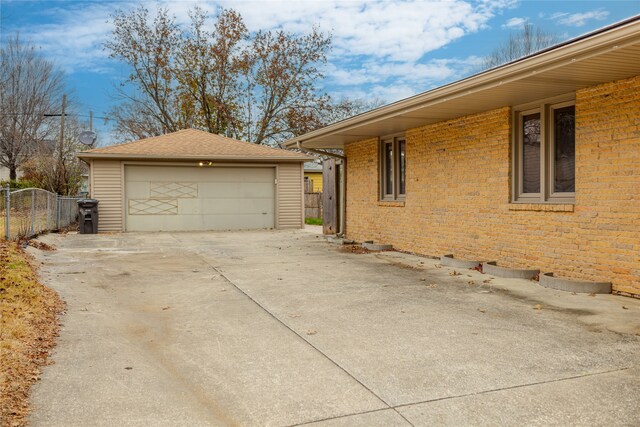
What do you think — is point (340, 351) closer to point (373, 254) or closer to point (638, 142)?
point (638, 142)

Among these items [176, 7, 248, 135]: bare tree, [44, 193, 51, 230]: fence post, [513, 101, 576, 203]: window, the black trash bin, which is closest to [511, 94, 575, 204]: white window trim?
[513, 101, 576, 203]: window

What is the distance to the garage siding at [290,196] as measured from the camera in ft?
63.3

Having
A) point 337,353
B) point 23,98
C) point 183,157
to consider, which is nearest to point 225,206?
point 183,157

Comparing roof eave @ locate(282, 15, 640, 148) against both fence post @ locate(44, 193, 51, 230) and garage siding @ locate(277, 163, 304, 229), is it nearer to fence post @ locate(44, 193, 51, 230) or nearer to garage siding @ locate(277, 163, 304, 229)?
garage siding @ locate(277, 163, 304, 229)

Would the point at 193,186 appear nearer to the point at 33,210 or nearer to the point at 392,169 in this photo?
the point at 33,210

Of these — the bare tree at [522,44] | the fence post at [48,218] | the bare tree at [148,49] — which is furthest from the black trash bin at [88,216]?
the bare tree at [522,44]

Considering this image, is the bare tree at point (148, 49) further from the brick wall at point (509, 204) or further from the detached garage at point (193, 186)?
the brick wall at point (509, 204)

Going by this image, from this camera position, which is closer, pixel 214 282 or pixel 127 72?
pixel 214 282

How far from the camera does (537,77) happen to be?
21.3 feet

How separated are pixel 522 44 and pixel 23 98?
29.4 metres

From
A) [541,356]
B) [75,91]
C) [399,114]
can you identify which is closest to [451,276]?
[399,114]

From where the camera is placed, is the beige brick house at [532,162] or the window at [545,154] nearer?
the beige brick house at [532,162]

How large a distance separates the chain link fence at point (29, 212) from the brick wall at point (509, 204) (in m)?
7.67

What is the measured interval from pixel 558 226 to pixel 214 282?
4.77 metres
